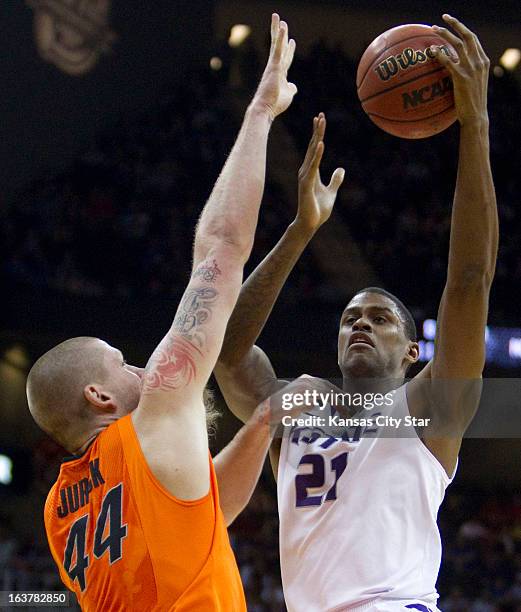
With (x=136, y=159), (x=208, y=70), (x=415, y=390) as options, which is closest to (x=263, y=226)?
(x=136, y=159)

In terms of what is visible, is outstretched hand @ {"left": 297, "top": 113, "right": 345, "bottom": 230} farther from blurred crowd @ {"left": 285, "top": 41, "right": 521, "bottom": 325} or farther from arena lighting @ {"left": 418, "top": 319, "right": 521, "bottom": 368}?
blurred crowd @ {"left": 285, "top": 41, "right": 521, "bottom": 325}

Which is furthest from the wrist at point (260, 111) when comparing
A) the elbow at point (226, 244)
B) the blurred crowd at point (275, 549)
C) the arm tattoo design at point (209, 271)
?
the blurred crowd at point (275, 549)

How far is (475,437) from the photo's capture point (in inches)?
589

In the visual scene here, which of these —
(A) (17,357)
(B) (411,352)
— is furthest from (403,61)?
(A) (17,357)

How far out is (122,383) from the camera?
2.56m

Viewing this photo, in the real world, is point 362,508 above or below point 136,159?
below

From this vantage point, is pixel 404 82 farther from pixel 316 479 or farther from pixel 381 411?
pixel 316 479

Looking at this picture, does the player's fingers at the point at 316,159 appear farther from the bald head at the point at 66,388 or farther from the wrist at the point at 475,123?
the bald head at the point at 66,388

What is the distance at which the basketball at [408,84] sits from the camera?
3.30 metres

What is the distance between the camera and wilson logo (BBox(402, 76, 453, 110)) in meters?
3.27

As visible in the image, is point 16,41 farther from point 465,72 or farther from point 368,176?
point 465,72

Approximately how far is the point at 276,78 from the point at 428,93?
0.87m

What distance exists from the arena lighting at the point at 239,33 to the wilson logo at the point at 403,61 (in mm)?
14285

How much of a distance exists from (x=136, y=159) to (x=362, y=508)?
42.0ft
